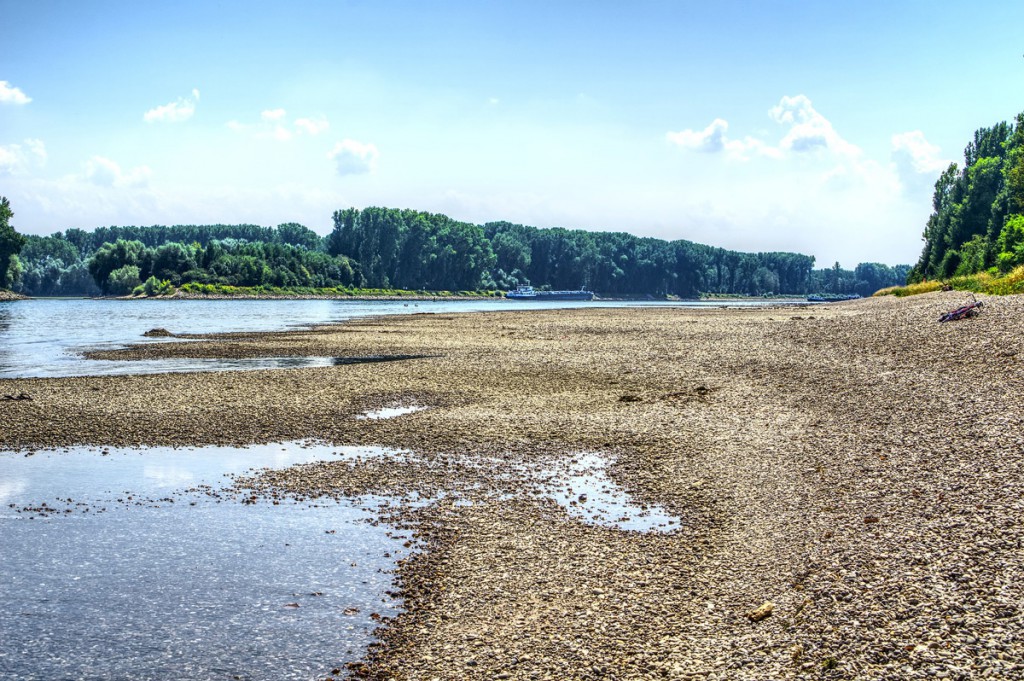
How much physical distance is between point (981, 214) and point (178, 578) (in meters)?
117

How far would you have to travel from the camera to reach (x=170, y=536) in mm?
11688

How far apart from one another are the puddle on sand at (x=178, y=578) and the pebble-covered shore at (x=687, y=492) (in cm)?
78

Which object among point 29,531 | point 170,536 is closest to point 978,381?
point 170,536

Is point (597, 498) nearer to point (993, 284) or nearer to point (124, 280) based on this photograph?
point (993, 284)

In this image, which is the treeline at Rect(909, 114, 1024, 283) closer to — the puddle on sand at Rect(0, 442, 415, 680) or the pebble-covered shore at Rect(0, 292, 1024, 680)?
the pebble-covered shore at Rect(0, 292, 1024, 680)

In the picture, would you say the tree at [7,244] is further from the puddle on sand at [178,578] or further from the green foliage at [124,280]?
the puddle on sand at [178,578]

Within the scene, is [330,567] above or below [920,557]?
below

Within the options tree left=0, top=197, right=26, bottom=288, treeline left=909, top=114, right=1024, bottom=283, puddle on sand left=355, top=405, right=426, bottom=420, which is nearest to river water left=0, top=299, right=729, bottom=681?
puddle on sand left=355, top=405, right=426, bottom=420

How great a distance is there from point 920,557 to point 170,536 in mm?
10153

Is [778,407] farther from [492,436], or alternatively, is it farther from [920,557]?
[920,557]

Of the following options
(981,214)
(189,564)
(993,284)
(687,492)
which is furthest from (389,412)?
(981,214)

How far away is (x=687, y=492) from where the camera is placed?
13484 millimetres

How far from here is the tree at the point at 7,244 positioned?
495 ft

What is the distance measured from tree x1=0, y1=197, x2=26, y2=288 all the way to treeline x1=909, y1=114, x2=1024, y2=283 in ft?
521
